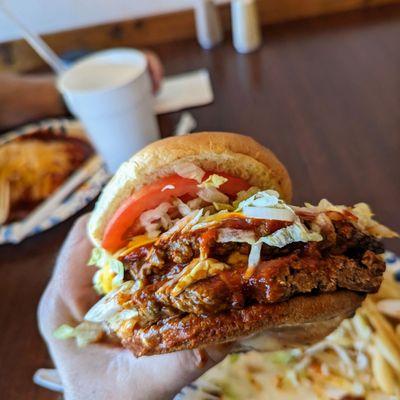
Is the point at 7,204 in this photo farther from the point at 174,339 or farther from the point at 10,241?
the point at 174,339

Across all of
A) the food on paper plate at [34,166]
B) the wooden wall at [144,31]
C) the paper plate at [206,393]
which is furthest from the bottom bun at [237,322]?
the wooden wall at [144,31]

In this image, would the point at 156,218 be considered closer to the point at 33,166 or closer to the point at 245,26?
the point at 33,166

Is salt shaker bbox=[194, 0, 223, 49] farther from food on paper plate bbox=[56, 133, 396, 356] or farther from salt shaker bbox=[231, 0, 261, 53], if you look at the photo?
food on paper plate bbox=[56, 133, 396, 356]

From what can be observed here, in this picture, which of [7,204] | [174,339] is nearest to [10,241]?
[7,204]

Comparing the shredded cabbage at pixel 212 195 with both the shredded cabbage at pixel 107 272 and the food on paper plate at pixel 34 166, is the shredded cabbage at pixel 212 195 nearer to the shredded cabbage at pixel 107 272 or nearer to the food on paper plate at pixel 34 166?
the shredded cabbage at pixel 107 272

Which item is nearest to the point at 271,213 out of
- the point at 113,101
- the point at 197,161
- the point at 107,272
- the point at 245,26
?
the point at 197,161

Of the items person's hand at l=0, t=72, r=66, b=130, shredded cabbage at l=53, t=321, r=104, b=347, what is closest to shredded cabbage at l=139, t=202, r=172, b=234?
shredded cabbage at l=53, t=321, r=104, b=347
